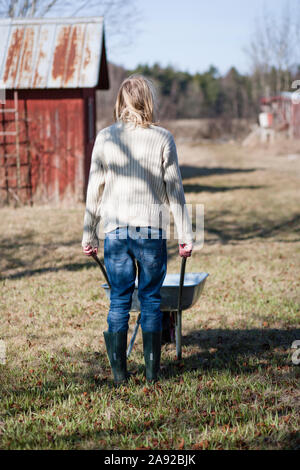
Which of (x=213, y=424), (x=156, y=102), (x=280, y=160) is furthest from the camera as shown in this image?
(x=280, y=160)

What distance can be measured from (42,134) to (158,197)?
10.2 meters

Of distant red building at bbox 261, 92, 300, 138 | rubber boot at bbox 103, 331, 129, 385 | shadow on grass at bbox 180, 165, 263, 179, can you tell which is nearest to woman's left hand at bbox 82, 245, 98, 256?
rubber boot at bbox 103, 331, 129, 385

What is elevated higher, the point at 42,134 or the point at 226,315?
the point at 42,134

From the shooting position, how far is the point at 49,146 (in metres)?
13.4

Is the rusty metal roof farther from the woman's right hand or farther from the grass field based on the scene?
the woman's right hand

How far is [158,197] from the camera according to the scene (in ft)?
12.2

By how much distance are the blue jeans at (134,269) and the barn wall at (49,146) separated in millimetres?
A: 9992

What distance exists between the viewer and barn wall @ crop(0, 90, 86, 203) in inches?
521

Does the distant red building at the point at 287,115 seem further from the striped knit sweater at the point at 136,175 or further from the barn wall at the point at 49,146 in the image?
the striped knit sweater at the point at 136,175

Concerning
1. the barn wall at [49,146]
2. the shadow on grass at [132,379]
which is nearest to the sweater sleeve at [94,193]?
the shadow on grass at [132,379]

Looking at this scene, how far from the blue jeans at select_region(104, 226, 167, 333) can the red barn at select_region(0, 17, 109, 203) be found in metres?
9.94

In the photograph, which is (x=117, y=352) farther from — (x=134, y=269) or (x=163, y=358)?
(x=163, y=358)
